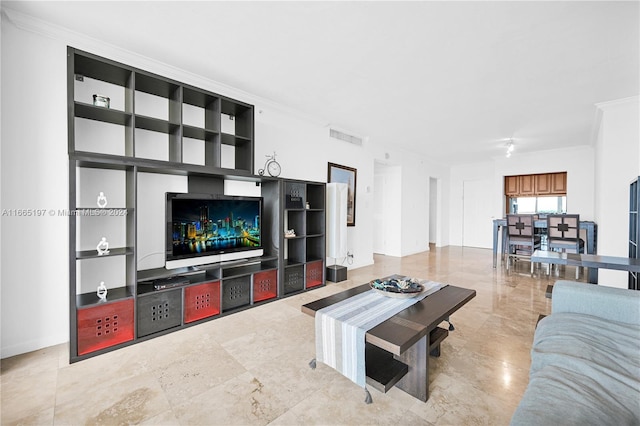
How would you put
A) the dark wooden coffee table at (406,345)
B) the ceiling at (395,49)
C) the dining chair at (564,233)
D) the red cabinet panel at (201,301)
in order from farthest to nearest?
the dining chair at (564,233) < the red cabinet panel at (201,301) < the ceiling at (395,49) < the dark wooden coffee table at (406,345)

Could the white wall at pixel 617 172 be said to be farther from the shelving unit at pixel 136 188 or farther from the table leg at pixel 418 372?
the shelving unit at pixel 136 188

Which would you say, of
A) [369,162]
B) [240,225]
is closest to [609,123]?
[369,162]

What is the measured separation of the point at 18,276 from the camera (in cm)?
222

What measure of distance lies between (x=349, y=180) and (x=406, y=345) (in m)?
3.94

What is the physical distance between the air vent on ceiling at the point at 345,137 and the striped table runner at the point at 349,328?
11.1 ft

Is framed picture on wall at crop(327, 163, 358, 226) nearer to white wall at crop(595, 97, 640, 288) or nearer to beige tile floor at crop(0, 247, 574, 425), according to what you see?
beige tile floor at crop(0, 247, 574, 425)

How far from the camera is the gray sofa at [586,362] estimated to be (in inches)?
39.1

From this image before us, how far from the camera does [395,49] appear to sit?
2553 mm

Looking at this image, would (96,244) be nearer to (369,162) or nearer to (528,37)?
(528,37)

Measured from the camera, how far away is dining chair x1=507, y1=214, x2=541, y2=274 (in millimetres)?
5039

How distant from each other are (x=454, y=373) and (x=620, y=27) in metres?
2.92

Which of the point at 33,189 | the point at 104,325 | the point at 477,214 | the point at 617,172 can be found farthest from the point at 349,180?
the point at 477,214

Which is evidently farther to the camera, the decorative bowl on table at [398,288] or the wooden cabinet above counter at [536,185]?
the wooden cabinet above counter at [536,185]

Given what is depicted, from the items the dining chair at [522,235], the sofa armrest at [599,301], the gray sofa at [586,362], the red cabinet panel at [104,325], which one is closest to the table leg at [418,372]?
the gray sofa at [586,362]
